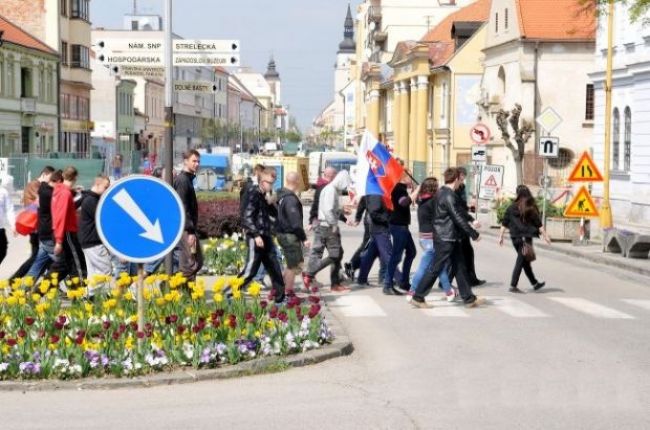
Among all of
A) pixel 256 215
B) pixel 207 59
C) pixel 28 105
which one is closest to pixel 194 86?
pixel 207 59

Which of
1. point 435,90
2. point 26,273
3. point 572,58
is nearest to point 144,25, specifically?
point 435,90

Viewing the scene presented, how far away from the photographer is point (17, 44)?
60.4 m

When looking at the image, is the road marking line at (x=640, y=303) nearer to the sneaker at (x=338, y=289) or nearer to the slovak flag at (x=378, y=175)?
the slovak flag at (x=378, y=175)

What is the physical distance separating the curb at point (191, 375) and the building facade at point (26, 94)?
49.1 m

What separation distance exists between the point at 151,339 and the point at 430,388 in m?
2.40

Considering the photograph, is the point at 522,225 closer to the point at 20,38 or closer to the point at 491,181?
the point at 491,181

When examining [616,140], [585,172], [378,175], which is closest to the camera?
[378,175]

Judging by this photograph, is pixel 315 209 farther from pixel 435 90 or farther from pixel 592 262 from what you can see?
pixel 435 90

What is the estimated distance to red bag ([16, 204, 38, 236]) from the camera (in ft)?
51.9

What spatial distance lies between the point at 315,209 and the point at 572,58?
3709cm

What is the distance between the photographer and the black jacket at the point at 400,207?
660 inches

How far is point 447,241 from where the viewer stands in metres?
14.8

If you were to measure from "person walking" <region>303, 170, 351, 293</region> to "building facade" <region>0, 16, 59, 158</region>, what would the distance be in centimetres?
4289

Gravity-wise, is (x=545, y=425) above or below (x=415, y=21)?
below
